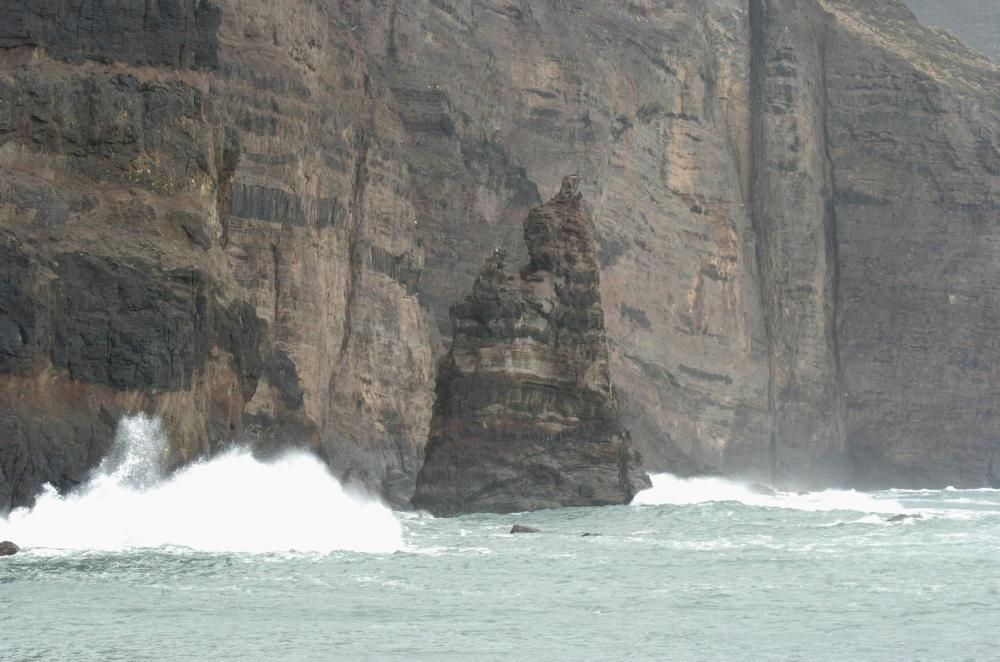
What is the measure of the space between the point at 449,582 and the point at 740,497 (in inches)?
1825

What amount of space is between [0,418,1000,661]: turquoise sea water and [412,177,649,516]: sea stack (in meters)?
3.70

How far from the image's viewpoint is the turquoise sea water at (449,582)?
33.6 m

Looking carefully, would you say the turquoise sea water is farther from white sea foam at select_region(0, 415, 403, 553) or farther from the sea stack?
the sea stack

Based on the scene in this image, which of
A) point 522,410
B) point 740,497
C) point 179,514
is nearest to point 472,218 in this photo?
point 740,497

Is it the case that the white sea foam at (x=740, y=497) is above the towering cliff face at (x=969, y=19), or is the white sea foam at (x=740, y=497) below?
below

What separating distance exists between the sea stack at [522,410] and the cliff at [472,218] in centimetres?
660

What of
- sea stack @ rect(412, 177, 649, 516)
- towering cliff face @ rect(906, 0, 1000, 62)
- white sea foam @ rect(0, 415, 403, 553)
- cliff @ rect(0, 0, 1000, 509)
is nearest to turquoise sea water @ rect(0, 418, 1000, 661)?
white sea foam @ rect(0, 415, 403, 553)

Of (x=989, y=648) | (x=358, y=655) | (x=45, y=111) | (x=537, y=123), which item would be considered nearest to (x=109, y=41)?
(x=45, y=111)

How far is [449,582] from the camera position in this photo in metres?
42.4

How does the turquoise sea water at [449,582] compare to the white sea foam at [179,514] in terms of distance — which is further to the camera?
the white sea foam at [179,514]

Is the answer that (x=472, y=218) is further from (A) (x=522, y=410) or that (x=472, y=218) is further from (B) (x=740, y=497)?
(A) (x=522, y=410)

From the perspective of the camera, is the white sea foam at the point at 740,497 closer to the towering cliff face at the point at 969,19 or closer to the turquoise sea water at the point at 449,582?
the turquoise sea water at the point at 449,582

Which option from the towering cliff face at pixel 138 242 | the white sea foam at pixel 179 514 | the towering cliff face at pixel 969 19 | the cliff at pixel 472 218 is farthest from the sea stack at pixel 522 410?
the towering cliff face at pixel 969 19

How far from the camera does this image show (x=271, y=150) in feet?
242
